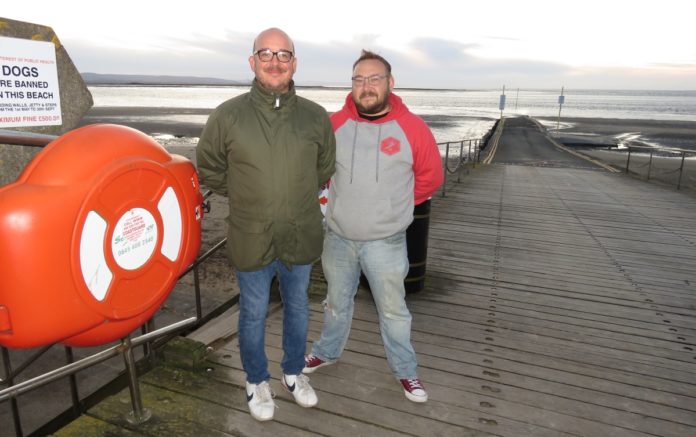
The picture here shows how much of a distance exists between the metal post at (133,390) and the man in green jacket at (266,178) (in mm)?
550

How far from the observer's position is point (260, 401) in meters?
2.61

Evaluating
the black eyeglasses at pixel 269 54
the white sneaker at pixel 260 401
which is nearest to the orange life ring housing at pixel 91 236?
the black eyeglasses at pixel 269 54

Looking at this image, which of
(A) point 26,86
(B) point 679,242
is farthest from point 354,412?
(B) point 679,242

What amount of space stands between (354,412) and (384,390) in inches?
11.4

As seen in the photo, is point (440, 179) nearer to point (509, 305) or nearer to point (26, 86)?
point (509, 305)

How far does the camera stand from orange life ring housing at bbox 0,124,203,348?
61.4 inches

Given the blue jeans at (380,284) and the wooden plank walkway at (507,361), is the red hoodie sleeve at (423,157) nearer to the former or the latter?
the blue jeans at (380,284)

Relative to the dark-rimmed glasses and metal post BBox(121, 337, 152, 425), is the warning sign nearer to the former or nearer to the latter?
metal post BBox(121, 337, 152, 425)

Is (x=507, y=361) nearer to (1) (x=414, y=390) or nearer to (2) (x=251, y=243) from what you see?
(1) (x=414, y=390)

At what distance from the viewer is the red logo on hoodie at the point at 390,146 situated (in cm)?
268

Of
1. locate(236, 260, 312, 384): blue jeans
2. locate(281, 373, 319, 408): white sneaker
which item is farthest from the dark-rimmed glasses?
locate(281, 373, 319, 408): white sneaker

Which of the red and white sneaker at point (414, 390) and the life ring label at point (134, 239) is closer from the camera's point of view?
the life ring label at point (134, 239)

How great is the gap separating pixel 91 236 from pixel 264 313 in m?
1.06

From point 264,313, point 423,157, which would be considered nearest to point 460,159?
point 423,157
